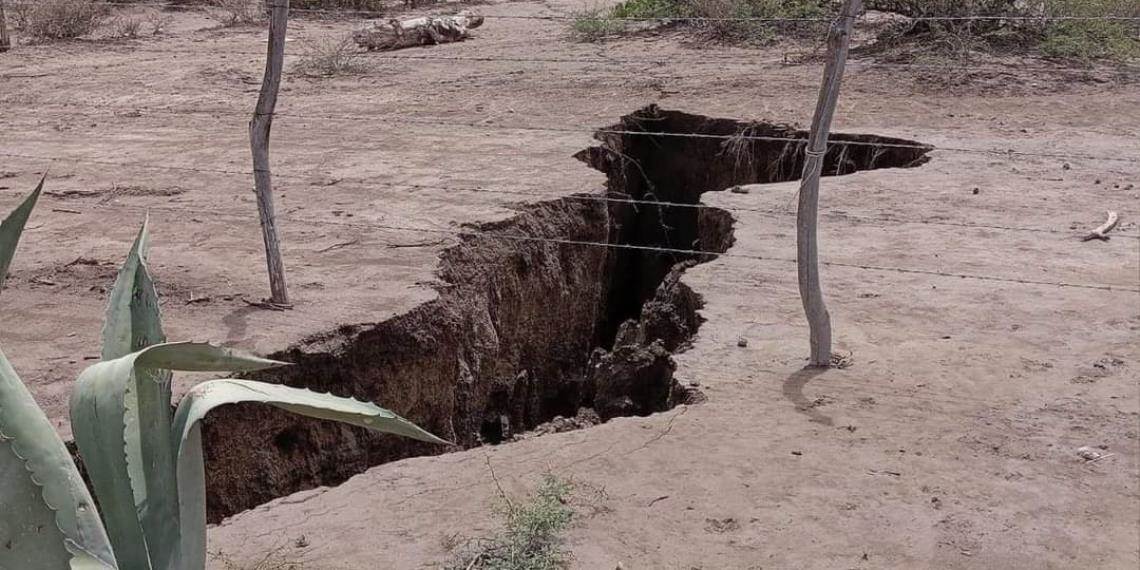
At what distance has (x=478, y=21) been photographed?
1489 centimetres

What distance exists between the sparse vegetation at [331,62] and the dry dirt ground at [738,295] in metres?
0.61

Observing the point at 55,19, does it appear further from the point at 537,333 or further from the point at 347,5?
the point at 537,333

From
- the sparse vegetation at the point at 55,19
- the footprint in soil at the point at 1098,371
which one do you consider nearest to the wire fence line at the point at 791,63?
the sparse vegetation at the point at 55,19

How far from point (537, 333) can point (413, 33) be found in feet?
24.5

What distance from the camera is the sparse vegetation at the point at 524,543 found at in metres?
3.52

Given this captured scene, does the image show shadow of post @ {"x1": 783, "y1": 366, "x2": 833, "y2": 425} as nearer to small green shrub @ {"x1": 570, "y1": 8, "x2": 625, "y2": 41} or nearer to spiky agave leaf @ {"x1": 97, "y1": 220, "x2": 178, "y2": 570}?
spiky agave leaf @ {"x1": 97, "y1": 220, "x2": 178, "y2": 570}

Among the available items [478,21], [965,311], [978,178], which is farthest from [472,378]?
[478,21]

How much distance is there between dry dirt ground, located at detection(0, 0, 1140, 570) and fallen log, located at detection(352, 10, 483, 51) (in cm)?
218

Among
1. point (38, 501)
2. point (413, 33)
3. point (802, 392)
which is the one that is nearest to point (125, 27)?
point (413, 33)

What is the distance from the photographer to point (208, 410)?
77.7 inches

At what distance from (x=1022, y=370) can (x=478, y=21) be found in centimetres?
Answer: 1094

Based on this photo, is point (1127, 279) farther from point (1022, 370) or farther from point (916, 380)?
point (916, 380)

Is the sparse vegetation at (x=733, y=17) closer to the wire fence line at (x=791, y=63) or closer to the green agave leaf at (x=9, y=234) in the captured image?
the wire fence line at (x=791, y=63)

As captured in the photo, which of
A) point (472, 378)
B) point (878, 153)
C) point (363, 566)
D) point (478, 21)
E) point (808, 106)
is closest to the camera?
point (363, 566)
